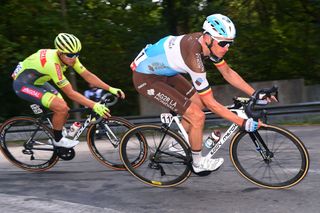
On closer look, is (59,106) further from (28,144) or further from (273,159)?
(273,159)

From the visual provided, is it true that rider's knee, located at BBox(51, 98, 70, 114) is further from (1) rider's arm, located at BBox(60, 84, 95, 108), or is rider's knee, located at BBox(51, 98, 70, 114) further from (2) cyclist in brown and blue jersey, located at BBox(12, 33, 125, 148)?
(1) rider's arm, located at BBox(60, 84, 95, 108)

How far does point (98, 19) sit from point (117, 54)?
1.28m

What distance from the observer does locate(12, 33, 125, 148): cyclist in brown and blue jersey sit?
5328mm

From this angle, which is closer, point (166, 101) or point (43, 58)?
point (166, 101)

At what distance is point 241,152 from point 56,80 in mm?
2398

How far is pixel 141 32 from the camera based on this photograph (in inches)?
527

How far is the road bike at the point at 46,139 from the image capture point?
18.9 ft

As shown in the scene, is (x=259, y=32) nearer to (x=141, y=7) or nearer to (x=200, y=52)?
(x=141, y=7)

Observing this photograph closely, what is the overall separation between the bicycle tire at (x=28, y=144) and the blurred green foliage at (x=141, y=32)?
19.2 ft

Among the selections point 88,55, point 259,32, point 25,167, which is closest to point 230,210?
point 25,167

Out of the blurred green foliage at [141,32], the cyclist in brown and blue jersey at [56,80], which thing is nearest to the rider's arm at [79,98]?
the cyclist in brown and blue jersey at [56,80]

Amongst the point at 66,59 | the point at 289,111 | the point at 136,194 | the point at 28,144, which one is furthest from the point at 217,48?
the point at 289,111

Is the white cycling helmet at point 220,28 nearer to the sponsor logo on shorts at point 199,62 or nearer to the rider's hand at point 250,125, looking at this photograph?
the sponsor logo on shorts at point 199,62

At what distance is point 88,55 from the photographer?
44.0 ft
